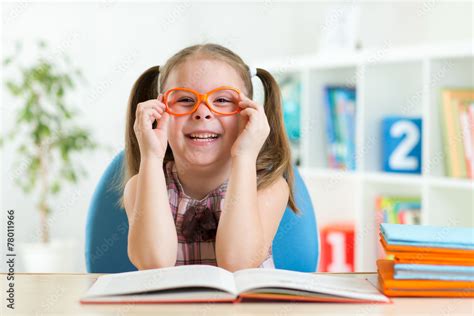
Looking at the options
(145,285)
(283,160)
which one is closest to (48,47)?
(283,160)

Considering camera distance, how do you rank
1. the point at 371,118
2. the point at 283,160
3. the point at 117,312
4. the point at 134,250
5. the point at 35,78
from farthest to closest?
1. the point at 35,78
2. the point at 371,118
3. the point at 283,160
4. the point at 134,250
5. the point at 117,312

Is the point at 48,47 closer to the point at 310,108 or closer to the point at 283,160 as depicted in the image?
the point at 310,108

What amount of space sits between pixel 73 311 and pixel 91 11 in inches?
121

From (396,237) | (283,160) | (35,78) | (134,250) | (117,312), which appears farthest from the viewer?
(35,78)

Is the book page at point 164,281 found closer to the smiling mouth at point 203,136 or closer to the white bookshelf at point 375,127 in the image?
the smiling mouth at point 203,136

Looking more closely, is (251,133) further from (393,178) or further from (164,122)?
(393,178)

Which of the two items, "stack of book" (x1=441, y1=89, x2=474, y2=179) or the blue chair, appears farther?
"stack of book" (x1=441, y1=89, x2=474, y2=179)

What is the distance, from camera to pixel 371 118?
3.21 meters

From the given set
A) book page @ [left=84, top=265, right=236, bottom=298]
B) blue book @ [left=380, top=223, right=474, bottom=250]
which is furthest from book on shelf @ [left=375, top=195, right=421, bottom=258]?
book page @ [left=84, top=265, right=236, bottom=298]

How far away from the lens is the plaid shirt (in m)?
1.57

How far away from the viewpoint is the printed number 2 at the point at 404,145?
10.0 ft

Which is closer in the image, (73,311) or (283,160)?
(73,311)

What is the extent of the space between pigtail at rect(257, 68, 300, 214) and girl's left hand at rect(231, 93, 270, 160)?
180mm

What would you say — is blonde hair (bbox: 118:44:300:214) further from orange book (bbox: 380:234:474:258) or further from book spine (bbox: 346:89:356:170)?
book spine (bbox: 346:89:356:170)
